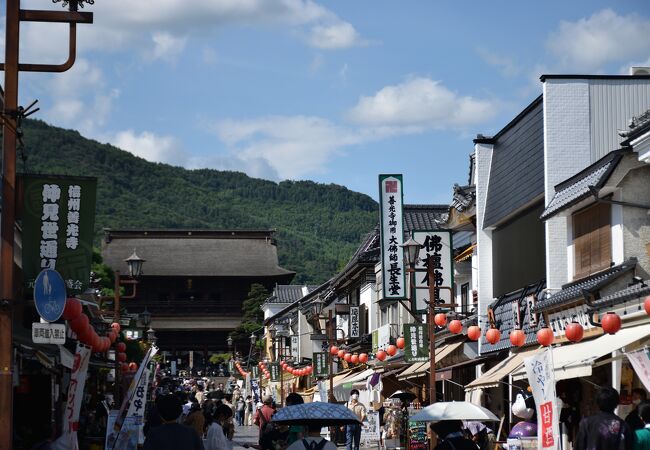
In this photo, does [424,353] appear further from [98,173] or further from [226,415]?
[98,173]

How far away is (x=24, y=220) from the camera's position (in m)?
14.6

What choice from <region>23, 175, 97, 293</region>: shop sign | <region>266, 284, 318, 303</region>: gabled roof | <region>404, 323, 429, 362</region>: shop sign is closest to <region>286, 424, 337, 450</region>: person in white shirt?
<region>23, 175, 97, 293</region>: shop sign

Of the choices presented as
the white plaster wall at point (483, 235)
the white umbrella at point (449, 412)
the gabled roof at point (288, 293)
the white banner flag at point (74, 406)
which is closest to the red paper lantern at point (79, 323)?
the white banner flag at point (74, 406)

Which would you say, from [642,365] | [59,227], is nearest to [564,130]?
[642,365]

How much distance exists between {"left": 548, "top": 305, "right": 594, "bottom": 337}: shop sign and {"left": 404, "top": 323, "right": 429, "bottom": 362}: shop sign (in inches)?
306

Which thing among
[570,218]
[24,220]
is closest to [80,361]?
[24,220]

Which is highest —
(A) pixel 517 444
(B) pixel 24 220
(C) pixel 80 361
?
(B) pixel 24 220

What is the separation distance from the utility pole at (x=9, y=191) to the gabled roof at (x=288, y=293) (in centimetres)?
6856

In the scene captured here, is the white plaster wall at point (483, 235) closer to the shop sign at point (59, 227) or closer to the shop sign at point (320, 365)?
the shop sign at point (59, 227)

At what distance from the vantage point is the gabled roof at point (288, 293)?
8131cm

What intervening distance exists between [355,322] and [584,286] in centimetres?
2902

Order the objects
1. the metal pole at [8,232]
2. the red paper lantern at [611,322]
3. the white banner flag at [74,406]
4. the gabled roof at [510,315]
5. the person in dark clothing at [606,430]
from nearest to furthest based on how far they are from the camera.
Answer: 1. the person in dark clothing at [606,430]
2. the metal pole at [8,232]
3. the white banner flag at [74,406]
4. the red paper lantern at [611,322]
5. the gabled roof at [510,315]

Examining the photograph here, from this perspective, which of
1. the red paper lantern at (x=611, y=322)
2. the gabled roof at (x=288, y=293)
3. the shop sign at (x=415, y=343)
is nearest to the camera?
the red paper lantern at (x=611, y=322)

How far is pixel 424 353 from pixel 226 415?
14.4 metres
